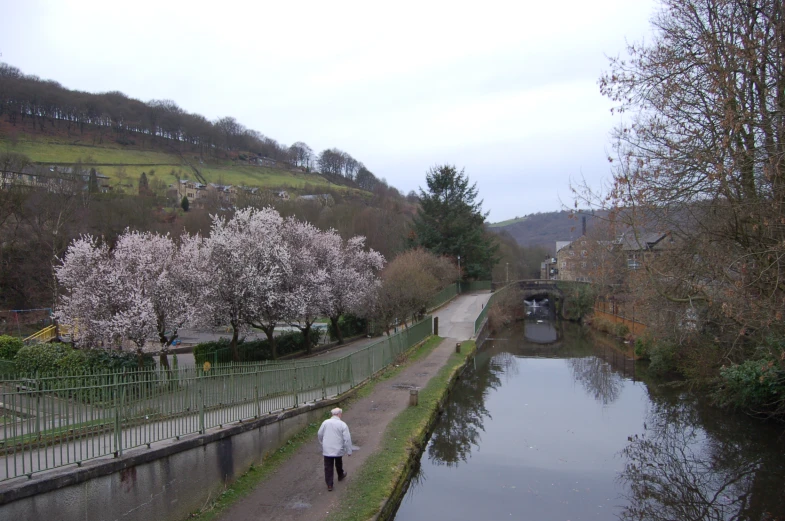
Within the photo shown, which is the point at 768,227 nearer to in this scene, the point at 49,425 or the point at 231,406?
the point at 231,406

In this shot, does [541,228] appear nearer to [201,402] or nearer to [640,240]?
[640,240]

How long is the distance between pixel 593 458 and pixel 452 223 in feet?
132

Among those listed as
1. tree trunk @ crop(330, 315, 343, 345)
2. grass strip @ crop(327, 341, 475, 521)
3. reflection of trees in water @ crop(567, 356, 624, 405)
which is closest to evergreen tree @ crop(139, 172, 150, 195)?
tree trunk @ crop(330, 315, 343, 345)

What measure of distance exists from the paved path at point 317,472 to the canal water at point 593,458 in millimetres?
1392

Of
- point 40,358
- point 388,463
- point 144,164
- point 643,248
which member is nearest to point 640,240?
point 643,248

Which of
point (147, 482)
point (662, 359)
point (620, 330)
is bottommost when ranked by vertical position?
point (620, 330)

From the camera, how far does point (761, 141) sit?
1049 centimetres

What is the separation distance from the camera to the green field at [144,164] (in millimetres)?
81719

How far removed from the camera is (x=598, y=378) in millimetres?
25875

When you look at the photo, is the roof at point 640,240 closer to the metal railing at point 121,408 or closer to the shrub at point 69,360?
the metal railing at point 121,408

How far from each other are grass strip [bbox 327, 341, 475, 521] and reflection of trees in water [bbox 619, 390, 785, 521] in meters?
4.79

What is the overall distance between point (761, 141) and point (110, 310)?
63.4 feet

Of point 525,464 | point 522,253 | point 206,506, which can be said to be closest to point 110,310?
point 206,506

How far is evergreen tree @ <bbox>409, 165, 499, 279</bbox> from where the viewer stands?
53750 mm
